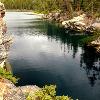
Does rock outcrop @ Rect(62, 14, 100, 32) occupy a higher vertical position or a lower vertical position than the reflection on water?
higher

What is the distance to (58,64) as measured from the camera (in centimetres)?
7275

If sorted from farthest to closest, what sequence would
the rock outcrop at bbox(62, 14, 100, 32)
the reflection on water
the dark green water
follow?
the rock outcrop at bbox(62, 14, 100, 32) → the reflection on water → the dark green water

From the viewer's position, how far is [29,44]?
100188 millimetres

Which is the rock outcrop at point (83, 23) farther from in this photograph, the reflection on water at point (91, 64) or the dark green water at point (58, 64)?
the reflection on water at point (91, 64)

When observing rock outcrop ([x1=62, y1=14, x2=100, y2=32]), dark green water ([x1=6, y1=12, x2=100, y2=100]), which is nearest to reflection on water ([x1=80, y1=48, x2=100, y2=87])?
dark green water ([x1=6, y1=12, x2=100, y2=100])

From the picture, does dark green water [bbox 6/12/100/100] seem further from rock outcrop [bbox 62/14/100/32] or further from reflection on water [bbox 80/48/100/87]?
rock outcrop [bbox 62/14/100/32]

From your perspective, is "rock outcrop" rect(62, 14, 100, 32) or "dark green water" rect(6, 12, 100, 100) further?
"rock outcrop" rect(62, 14, 100, 32)

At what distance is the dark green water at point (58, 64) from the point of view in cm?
5506

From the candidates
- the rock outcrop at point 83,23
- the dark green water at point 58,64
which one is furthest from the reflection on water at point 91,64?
the rock outcrop at point 83,23

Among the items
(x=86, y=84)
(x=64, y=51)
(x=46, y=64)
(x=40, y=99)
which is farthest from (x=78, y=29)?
(x=40, y=99)

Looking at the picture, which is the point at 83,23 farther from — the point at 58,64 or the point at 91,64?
the point at 58,64

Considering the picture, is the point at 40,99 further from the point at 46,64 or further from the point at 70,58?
the point at 70,58

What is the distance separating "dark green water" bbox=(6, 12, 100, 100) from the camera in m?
55.1

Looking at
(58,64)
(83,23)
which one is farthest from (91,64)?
(83,23)
